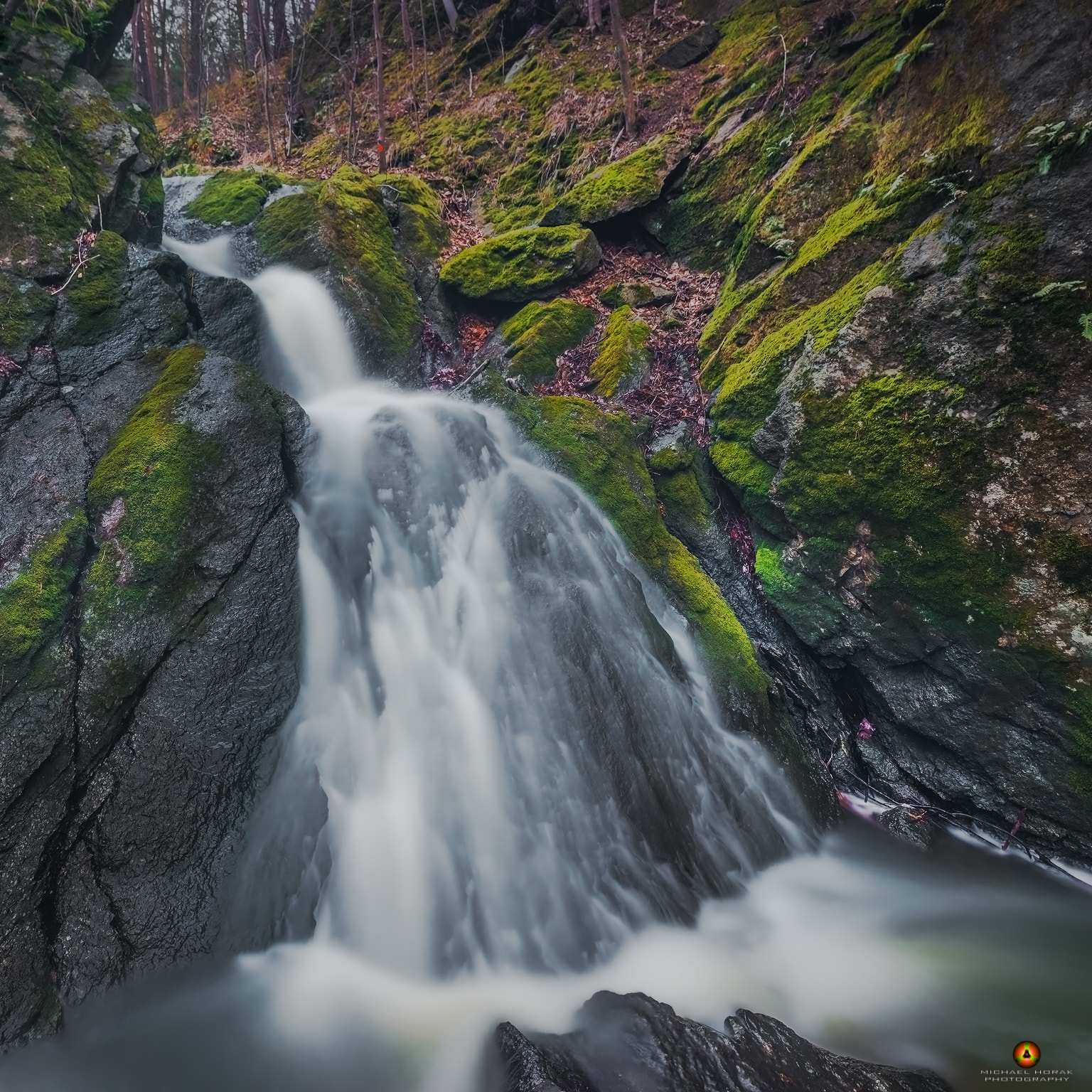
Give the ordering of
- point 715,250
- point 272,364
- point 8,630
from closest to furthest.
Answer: point 8,630, point 272,364, point 715,250

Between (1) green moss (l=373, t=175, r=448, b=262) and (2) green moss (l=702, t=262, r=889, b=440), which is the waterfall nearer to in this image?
(2) green moss (l=702, t=262, r=889, b=440)

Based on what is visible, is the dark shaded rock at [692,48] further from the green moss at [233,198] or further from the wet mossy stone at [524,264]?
the green moss at [233,198]

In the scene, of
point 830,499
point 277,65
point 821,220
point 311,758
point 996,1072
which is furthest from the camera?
point 277,65

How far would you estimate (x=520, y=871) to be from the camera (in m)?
3.73

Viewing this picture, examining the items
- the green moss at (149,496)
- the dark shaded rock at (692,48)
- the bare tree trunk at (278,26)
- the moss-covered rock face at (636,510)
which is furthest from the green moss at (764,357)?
the bare tree trunk at (278,26)

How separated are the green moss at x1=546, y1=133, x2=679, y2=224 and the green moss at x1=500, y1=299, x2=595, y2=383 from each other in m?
2.43

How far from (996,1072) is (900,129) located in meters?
7.34

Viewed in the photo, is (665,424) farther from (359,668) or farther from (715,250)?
(359,668)

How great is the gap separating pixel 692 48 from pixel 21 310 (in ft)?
44.1

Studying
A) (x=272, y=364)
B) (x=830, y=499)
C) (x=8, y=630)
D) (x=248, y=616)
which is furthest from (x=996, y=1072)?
(x=272, y=364)

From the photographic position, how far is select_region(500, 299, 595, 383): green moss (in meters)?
7.19

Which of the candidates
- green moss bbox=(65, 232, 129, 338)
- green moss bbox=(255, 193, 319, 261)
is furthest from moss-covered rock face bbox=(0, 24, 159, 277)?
green moss bbox=(255, 193, 319, 261)

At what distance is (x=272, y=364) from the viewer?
7.10 metres

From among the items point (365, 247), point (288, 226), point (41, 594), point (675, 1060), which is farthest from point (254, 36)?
point (675, 1060)
